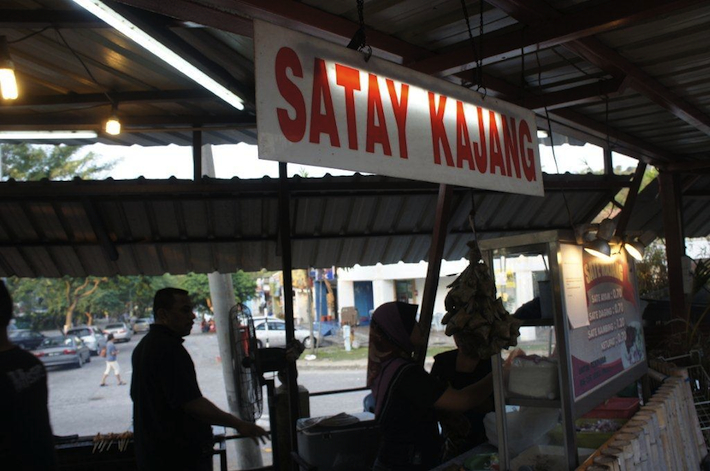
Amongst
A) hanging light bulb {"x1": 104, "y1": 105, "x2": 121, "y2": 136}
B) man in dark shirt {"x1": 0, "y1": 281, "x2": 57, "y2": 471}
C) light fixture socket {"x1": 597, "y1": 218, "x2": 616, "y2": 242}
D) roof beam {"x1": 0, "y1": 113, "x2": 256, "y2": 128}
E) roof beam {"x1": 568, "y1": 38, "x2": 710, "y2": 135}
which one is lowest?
man in dark shirt {"x1": 0, "y1": 281, "x2": 57, "y2": 471}

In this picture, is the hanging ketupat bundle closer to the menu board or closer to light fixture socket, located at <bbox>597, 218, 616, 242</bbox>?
the menu board

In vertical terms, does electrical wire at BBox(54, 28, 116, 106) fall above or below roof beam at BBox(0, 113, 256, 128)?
above

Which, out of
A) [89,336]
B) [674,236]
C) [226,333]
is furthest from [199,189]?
[89,336]

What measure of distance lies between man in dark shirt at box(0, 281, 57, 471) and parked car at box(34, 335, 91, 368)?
23997 mm

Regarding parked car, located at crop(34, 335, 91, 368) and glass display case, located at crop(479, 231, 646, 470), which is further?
parked car, located at crop(34, 335, 91, 368)

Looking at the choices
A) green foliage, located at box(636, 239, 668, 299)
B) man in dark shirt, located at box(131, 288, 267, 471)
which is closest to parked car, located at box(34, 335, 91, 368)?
green foliage, located at box(636, 239, 668, 299)

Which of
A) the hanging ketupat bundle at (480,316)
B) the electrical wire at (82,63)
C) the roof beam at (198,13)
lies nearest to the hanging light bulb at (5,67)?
the electrical wire at (82,63)

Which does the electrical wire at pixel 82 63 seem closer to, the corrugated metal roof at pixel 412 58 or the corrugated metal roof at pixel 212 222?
the corrugated metal roof at pixel 412 58

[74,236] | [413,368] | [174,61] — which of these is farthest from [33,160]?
[413,368]

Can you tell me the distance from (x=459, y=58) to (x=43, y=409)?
118 inches

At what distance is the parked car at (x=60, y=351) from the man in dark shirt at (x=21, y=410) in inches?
945

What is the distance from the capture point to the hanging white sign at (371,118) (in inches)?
84.9

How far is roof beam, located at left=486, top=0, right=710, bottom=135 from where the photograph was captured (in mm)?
3311

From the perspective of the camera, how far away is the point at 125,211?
620cm
